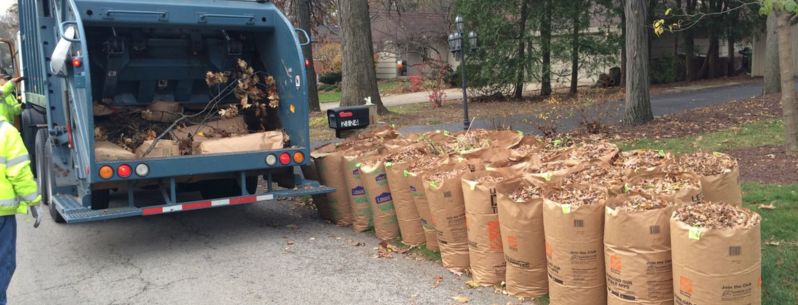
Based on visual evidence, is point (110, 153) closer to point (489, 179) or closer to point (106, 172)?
point (106, 172)

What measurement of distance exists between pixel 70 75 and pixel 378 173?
111 inches

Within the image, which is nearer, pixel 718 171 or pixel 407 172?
pixel 718 171

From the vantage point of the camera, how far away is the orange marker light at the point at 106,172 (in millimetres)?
5613

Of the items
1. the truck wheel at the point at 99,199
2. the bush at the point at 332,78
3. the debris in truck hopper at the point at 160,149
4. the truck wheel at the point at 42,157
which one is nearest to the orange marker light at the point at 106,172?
the truck wheel at the point at 99,199

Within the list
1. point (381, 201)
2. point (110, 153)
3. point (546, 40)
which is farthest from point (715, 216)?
point (546, 40)

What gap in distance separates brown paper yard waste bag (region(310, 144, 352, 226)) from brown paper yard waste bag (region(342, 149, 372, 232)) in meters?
0.16

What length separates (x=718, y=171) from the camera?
4.34 metres

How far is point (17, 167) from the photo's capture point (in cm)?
408

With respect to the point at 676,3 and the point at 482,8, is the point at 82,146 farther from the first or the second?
the point at 676,3

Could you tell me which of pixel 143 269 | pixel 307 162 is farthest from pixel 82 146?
pixel 307 162

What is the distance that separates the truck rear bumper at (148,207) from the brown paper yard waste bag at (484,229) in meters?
2.24

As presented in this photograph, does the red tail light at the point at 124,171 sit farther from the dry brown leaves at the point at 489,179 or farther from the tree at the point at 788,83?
the tree at the point at 788,83

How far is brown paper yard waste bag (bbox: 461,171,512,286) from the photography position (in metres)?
4.59

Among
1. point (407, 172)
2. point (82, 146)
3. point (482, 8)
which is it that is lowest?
point (407, 172)
